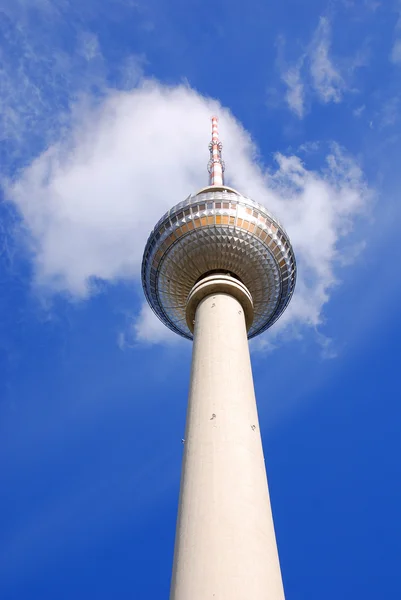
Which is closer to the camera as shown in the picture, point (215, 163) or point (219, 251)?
point (219, 251)

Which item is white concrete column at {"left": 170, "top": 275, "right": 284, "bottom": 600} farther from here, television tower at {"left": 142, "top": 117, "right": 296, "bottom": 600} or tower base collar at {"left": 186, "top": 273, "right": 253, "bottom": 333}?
tower base collar at {"left": 186, "top": 273, "right": 253, "bottom": 333}

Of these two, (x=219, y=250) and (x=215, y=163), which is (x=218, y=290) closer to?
(x=219, y=250)

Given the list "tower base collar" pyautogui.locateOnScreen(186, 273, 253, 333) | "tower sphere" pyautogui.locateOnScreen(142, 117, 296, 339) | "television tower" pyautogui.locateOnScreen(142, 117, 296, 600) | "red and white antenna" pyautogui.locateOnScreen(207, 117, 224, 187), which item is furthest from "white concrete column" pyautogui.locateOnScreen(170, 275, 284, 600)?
"red and white antenna" pyautogui.locateOnScreen(207, 117, 224, 187)

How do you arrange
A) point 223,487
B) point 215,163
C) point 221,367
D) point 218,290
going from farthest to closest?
point 215,163
point 218,290
point 221,367
point 223,487

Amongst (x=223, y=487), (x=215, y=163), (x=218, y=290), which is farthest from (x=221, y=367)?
(x=215, y=163)

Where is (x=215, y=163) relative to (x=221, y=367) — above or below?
above

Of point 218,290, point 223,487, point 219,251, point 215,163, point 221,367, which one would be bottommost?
point 223,487

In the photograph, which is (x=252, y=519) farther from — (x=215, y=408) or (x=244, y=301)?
(x=244, y=301)
